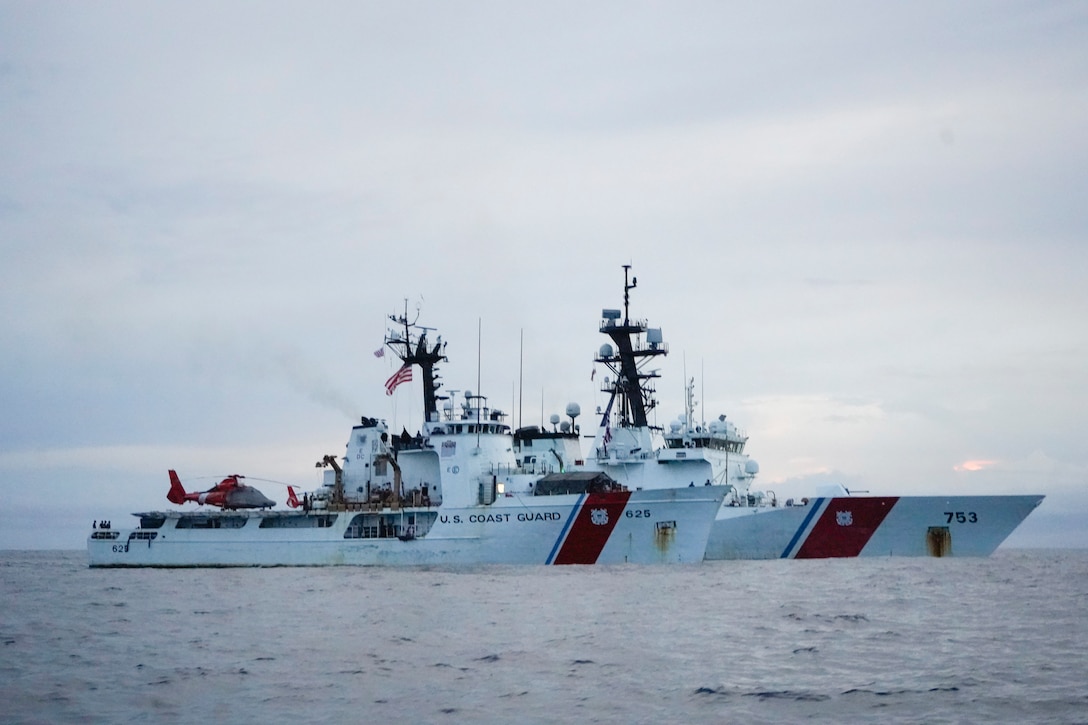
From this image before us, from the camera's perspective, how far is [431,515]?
4078cm

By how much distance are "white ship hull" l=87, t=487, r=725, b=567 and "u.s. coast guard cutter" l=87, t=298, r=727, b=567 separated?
4cm

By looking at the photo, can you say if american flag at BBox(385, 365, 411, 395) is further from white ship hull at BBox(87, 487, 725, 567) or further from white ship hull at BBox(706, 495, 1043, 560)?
white ship hull at BBox(706, 495, 1043, 560)

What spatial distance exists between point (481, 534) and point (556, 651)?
20.4m

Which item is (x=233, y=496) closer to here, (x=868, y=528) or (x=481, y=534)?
(x=481, y=534)

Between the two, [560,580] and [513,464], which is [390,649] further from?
[513,464]

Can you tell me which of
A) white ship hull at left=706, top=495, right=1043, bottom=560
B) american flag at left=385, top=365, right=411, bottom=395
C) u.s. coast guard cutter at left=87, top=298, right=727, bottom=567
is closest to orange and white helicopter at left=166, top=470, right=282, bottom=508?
u.s. coast guard cutter at left=87, top=298, right=727, bottom=567

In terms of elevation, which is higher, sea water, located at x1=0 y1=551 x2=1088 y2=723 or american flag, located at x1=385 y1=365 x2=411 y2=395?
american flag, located at x1=385 y1=365 x2=411 y2=395

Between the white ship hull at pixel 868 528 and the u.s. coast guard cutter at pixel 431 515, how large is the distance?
5.69 m

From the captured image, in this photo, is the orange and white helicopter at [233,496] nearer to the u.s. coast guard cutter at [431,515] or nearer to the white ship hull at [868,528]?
the u.s. coast guard cutter at [431,515]

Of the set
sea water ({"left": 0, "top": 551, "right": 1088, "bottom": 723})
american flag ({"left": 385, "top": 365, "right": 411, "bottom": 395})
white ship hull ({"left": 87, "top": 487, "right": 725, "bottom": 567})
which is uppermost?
american flag ({"left": 385, "top": 365, "right": 411, "bottom": 395})

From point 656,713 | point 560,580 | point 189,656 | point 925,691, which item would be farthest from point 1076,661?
point 560,580

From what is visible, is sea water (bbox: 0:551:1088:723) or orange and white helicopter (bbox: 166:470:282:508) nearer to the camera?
sea water (bbox: 0:551:1088:723)

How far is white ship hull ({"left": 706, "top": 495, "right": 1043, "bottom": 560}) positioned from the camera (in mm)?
42250

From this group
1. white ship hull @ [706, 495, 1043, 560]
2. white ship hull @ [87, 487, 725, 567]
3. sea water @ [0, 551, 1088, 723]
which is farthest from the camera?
white ship hull @ [706, 495, 1043, 560]
